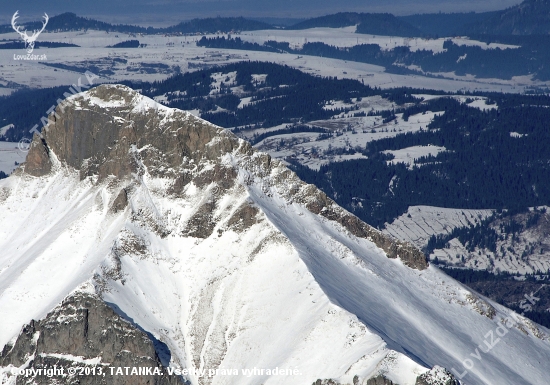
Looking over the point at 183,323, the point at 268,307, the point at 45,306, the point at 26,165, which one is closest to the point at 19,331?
the point at 45,306

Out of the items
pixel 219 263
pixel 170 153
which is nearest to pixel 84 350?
pixel 219 263

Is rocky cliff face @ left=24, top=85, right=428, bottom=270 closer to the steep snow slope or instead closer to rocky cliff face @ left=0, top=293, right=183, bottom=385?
the steep snow slope

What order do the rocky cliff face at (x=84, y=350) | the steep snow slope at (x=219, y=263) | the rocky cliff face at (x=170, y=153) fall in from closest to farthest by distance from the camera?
the rocky cliff face at (x=84, y=350)
the steep snow slope at (x=219, y=263)
the rocky cliff face at (x=170, y=153)

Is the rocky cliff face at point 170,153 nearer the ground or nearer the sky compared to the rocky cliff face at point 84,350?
nearer the sky

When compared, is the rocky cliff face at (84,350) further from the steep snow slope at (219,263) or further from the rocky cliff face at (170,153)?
the rocky cliff face at (170,153)

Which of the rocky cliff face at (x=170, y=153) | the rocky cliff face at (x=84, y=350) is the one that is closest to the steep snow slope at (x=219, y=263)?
the rocky cliff face at (x=170, y=153)

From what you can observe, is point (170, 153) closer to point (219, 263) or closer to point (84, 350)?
point (219, 263)

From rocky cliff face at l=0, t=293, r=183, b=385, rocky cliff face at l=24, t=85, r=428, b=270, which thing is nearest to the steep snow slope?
rocky cliff face at l=24, t=85, r=428, b=270
